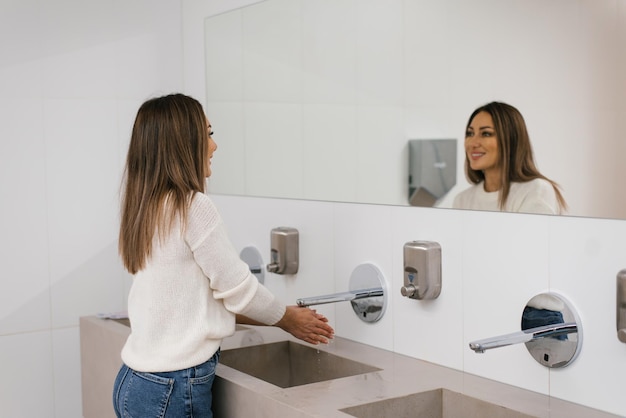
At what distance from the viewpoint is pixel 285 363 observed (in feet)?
→ 6.52

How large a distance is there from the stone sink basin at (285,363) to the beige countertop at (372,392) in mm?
46

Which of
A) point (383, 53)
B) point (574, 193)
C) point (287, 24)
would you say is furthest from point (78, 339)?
point (574, 193)

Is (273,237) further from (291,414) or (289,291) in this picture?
(291,414)

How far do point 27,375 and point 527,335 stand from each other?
5.35 feet

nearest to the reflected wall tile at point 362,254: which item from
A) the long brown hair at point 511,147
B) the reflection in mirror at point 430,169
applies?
the reflection in mirror at point 430,169

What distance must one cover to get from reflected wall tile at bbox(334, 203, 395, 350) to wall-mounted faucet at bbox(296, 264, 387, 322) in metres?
0.01

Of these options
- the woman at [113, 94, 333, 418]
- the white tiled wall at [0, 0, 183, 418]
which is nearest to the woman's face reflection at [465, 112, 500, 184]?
the woman at [113, 94, 333, 418]

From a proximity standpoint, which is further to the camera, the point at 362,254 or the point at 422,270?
the point at 362,254

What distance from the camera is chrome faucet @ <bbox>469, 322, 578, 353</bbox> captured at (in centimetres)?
134

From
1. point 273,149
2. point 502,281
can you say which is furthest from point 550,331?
point 273,149

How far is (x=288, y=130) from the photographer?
2195 mm

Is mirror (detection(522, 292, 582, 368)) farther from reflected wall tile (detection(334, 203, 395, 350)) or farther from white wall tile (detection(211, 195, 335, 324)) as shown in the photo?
white wall tile (detection(211, 195, 335, 324))

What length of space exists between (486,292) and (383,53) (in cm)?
57

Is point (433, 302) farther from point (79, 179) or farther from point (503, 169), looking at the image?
point (79, 179)
